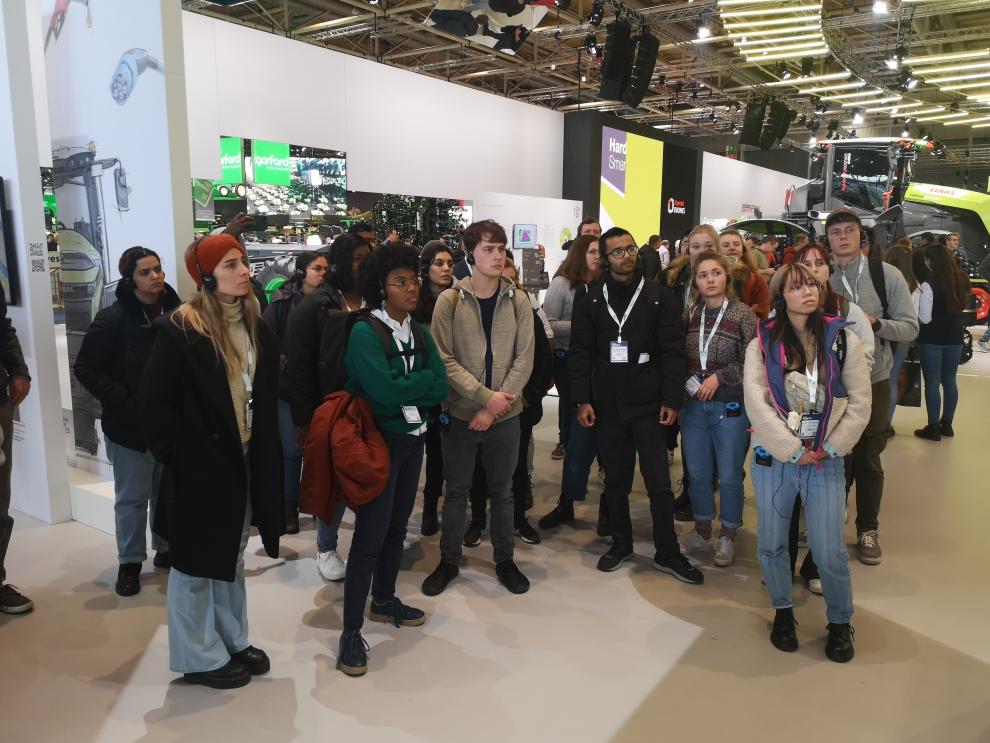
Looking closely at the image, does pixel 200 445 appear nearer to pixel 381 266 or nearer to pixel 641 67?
pixel 381 266

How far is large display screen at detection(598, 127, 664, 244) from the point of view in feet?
45.2

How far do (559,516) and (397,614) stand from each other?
1342 millimetres

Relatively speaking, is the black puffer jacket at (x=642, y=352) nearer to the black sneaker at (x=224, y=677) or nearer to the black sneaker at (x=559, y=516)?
the black sneaker at (x=559, y=516)

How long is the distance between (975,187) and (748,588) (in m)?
25.5

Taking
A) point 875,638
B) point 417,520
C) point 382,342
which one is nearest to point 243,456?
point 382,342

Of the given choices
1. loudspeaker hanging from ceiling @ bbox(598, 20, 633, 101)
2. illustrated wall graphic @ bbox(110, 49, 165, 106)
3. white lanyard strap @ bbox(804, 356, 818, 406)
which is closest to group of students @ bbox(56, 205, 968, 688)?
white lanyard strap @ bbox(804, 356, 818, 406)

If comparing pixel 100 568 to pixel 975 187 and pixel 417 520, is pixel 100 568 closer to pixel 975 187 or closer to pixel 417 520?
pixel 417 520

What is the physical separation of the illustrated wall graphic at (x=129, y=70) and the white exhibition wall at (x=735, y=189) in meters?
14.4

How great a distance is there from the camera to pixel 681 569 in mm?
3307

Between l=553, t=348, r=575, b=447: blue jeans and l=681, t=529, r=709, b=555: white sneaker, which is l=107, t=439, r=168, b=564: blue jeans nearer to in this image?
l=553, t=348, r=575, b=447: blue jeans

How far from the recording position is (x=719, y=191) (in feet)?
60.5

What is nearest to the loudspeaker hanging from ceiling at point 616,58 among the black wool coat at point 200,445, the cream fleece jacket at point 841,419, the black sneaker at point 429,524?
the black sneaker at point 429,524

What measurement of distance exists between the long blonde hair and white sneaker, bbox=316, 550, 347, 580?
4.25ft

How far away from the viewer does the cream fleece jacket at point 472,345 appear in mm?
3068
